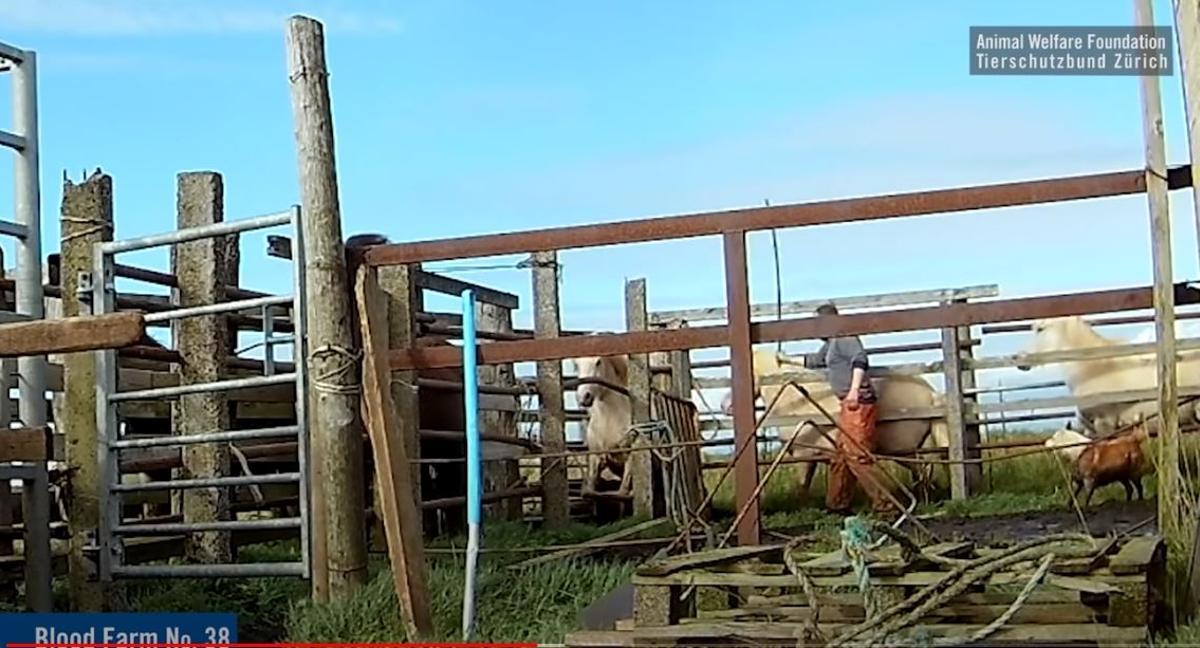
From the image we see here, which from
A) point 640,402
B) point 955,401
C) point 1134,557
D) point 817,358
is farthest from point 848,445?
point 1134,557

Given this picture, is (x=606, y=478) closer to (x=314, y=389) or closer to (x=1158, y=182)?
(x=314, y=389)

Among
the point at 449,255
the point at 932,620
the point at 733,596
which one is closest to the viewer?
the point at 932,620

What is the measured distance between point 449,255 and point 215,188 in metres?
2.47

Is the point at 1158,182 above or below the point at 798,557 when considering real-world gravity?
above

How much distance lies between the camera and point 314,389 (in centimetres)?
483

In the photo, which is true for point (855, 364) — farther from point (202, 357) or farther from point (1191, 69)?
point (1191, 69)

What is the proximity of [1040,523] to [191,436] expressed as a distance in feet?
13.8

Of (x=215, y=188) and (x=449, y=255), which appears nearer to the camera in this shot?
(x=449, y=255)

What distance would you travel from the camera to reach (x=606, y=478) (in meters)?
11.4

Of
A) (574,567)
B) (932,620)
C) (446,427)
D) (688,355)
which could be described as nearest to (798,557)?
(932,620)

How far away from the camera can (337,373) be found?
478 cm

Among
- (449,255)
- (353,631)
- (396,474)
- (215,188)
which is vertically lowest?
(353,631)

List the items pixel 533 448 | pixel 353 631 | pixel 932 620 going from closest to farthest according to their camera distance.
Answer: pixel 932 620 < pixel 353 631 < pixel 533 448

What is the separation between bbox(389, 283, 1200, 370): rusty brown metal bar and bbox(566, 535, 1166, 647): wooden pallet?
76cm
